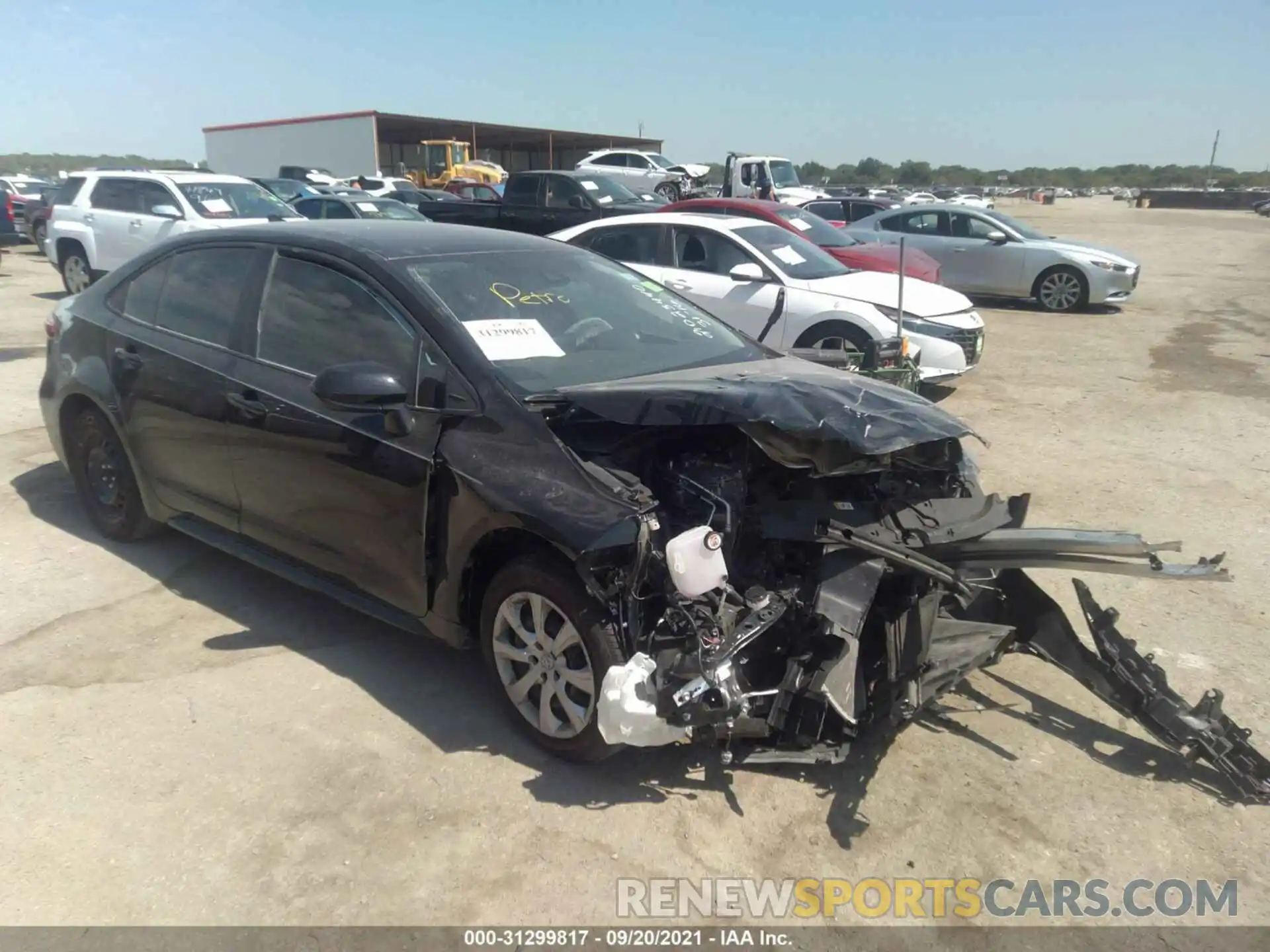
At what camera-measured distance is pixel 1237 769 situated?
127 inches

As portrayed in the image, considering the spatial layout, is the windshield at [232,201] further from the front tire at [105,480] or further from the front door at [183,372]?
the front door at [183,372]

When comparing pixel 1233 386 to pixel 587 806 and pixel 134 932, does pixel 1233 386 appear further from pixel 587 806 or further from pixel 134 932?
pixel 134 932

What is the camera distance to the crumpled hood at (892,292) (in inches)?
340

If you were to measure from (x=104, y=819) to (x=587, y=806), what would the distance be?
1.58 m

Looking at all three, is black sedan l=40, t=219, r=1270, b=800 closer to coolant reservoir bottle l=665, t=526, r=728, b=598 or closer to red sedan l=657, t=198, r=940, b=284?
coolant reservoir bottle l=665, t=526, r=728, b=598

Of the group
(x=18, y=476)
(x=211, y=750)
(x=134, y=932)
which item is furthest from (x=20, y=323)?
(x=134, y=932)

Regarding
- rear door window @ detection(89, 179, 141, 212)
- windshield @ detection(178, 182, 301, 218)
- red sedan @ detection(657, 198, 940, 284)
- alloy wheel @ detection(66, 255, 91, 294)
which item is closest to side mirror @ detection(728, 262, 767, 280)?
red sedan @ detection(657, 198, 940, 284)

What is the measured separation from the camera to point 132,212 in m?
12.8

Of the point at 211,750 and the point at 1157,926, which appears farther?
the point at 211,750

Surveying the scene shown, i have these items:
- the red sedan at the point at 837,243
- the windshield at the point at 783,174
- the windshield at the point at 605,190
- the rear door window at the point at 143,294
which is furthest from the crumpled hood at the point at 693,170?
the rear door window at the point at 143,294

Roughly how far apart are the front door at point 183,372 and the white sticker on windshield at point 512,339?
4.45ft

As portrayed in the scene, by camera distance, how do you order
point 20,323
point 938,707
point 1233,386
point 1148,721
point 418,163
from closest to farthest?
point 1148,721
point 938,707
point 1233,386
point 20,323
point 418,163

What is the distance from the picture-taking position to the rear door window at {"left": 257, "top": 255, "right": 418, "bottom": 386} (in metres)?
3.64

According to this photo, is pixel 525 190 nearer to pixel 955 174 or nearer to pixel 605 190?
pixel 605 190
